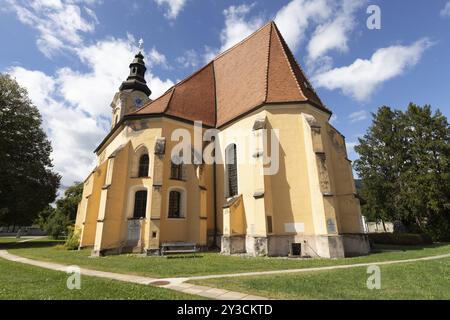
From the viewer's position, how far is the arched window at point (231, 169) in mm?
16062

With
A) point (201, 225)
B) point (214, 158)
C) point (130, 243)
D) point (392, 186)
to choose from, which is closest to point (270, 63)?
point (214, 158)

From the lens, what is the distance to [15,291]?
220 inches

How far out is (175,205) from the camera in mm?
16234

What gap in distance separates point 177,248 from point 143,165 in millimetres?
5884

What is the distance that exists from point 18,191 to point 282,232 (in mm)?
22244

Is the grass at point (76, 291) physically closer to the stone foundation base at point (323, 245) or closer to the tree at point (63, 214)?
the stone foundation base at point (323, 245)

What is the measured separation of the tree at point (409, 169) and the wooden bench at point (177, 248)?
2108cm

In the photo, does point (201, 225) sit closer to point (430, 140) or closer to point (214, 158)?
point (214, 158)

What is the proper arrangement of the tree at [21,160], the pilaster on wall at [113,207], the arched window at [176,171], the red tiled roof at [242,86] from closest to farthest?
the pilaster on wall at [113,207]
the red tiled roof at [242,86]
the arched window at [176,171]
the tree at [21,160]

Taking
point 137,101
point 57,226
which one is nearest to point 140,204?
point 137,101

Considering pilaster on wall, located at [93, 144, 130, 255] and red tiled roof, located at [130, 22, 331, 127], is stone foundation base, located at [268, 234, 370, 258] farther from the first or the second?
pilaster on wall, located at [93, 144, 130, 255]

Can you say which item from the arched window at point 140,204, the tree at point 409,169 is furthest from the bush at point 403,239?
the arched window at point 140,204

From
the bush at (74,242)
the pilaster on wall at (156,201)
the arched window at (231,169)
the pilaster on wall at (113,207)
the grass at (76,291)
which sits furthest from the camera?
the bush at (74,242)
